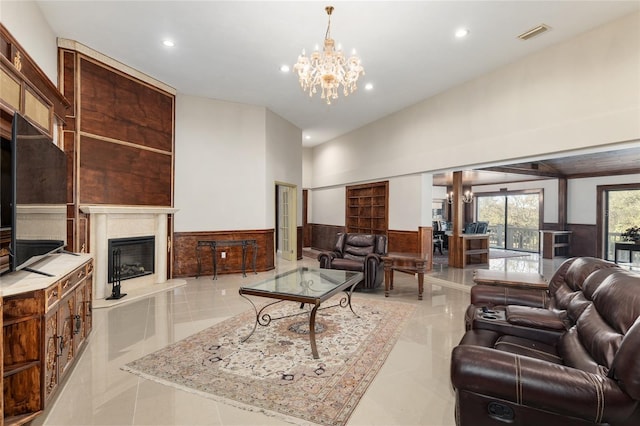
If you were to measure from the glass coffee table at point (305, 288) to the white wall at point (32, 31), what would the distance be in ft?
10.8

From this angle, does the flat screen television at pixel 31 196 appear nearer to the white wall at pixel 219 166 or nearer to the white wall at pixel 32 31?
the white wall at pixel 32 31

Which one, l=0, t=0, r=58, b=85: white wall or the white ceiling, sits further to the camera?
the white ceiling

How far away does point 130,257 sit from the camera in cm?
517

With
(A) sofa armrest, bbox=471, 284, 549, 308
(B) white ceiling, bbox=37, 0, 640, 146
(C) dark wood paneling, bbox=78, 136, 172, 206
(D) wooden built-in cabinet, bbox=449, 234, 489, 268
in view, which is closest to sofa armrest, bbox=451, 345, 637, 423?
(A) sofa armrest, bbox=471, 284, 549, 308

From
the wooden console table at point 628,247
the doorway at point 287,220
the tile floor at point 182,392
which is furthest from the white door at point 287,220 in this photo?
the wooden console table at point 628,247

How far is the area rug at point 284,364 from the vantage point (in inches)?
87.7

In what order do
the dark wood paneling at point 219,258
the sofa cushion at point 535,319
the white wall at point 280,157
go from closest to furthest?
the sofa cushion at point 535,319 < the dark wood paneling at point 219,258 < the white wall at point 280,157

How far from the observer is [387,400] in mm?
2273

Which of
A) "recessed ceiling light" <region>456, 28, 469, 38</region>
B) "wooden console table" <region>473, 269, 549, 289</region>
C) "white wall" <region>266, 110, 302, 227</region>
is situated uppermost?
"recessed ceiling light" <region>456, 28, 469, 38</region>

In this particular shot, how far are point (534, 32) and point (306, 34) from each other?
2816 millimetres

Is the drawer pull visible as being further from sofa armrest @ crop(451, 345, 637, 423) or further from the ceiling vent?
the ceiling vent

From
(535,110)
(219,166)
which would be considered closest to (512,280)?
(535,110)

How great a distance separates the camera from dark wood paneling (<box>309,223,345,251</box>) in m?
9.70

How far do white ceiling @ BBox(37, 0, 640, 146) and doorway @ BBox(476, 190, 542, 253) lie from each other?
7.21 metres
